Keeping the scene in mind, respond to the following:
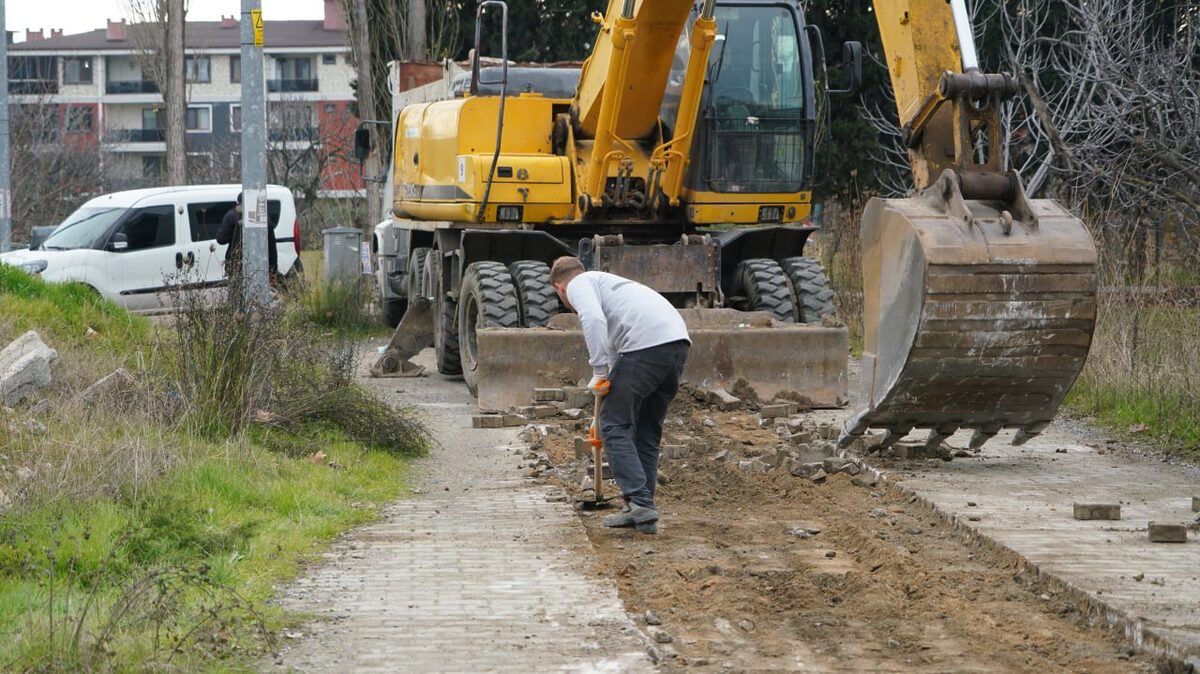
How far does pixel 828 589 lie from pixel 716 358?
21.3 feet

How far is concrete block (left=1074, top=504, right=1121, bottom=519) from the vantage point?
28.3 ft

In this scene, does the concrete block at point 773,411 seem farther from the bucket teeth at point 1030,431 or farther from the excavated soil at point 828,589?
the bucket teeth at point 1030,431

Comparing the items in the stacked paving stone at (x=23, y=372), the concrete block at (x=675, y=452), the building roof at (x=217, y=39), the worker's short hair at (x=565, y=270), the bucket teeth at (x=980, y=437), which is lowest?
the concrete block at (x=675, y=452)

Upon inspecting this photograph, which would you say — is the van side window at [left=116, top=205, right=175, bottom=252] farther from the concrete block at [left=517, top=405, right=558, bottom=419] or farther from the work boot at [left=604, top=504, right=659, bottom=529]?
the work boot at [left=604, top=504, right=659, bottom=529]

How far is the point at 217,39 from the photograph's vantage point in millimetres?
87625

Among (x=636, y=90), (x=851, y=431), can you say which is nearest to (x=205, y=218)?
(x=636, y=90)

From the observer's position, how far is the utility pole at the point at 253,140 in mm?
14391

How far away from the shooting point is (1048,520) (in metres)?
8.68

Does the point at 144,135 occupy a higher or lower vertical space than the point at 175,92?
lower

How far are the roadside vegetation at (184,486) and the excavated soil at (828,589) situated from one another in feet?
5.45

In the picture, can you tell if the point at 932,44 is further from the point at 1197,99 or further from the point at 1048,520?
the point at 1197,99

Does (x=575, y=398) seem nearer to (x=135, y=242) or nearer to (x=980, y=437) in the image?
(x=980, y=437)

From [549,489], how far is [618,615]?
10.9 feet

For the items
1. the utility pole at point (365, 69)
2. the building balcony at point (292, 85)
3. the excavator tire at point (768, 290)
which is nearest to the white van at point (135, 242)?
the utility pole at point (365, 69)
